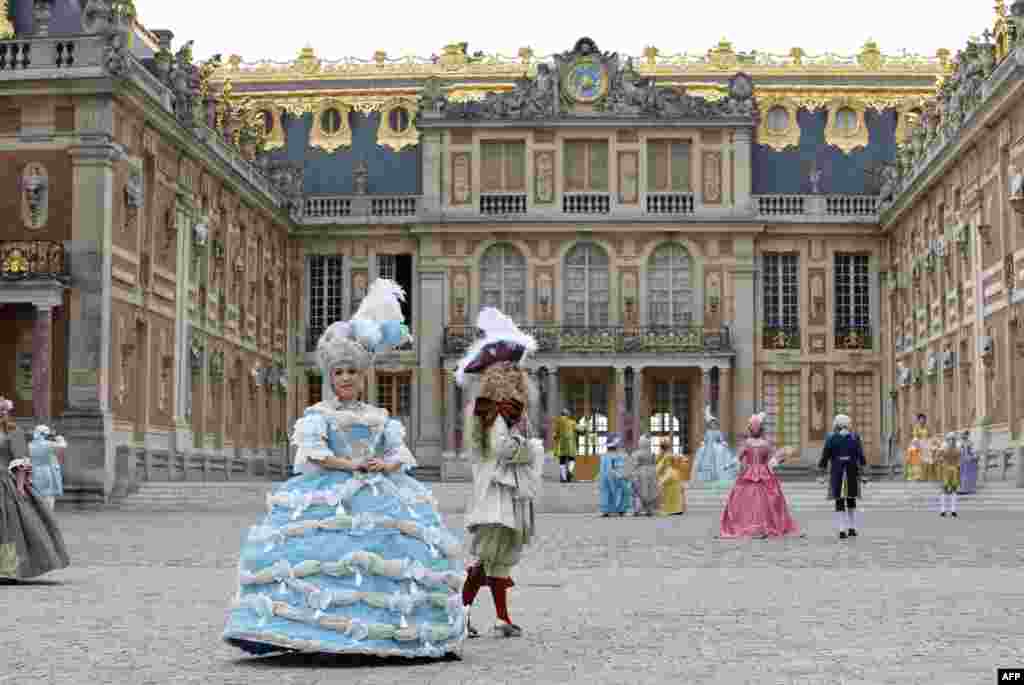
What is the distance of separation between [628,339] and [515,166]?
556cm

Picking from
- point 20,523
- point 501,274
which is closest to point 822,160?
point 501,274

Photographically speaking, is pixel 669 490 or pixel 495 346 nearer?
pixel 495 346

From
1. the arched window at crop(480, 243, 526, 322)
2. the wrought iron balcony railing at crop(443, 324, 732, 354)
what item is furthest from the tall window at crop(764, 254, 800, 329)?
the arched window at crop(480, 243, 526, 322)

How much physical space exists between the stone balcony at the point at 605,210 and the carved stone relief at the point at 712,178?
10.2 inches

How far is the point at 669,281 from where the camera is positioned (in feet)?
157

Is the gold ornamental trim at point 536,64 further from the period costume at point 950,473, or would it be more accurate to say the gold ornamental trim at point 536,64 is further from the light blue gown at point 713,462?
the period costume at point 950,473

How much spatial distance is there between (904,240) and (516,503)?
3789cm

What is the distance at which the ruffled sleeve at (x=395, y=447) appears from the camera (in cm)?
848

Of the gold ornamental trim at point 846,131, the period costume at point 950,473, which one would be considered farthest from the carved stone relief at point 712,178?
the period costume at point 950,473

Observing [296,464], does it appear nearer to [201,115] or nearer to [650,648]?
[650,648]

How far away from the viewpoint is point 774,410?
47938 mm

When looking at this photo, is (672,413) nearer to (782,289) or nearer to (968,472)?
(782,289)

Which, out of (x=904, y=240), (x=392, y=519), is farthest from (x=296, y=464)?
(x=904, y=240)

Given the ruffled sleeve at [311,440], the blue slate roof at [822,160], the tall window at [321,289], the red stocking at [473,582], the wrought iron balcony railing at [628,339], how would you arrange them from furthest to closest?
the blue slate roof at [822,160] → the tall window at [321,289] → the wrought iron balcony railing at [628,339] → the red stocking at [473,582] → the ruffled sleeve at [311,440]
